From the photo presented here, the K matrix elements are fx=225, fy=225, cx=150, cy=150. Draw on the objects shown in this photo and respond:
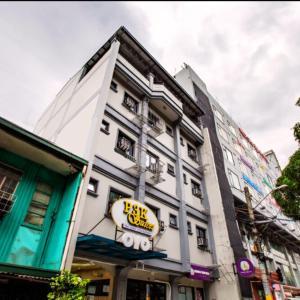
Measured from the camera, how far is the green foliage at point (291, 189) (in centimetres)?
1697

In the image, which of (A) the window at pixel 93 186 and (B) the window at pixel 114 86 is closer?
(A) the window at pixel 93 186

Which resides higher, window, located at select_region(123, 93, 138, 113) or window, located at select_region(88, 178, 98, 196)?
window, located at select_region(123, 93, 138, 113)

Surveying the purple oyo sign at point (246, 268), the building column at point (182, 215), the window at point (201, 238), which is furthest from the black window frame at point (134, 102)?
the purple oyo sign at point (246, 268)

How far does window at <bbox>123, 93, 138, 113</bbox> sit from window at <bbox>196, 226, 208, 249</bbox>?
10.4 meters

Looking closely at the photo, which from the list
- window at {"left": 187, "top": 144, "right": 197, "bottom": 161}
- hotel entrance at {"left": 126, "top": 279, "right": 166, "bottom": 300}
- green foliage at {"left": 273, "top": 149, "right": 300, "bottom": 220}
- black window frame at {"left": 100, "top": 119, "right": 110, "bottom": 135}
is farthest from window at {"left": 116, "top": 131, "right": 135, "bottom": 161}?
green foliage at {"left": 273, "top": 149, "right": 300, "bottom": 220}

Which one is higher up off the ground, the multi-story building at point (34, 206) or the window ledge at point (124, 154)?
the window ledge at point (124, 154)

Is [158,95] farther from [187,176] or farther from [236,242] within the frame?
[236,242]

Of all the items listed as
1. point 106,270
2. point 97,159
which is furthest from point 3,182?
point 106,270

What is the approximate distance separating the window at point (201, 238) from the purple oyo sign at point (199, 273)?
1.66m

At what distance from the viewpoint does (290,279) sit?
28953mm

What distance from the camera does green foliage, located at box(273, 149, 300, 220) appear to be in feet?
55.7

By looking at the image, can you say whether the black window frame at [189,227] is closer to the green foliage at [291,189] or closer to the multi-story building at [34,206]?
the green foliage at [291,189]

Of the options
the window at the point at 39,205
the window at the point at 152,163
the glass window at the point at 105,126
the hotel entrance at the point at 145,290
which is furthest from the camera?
the window at the point at 152,163

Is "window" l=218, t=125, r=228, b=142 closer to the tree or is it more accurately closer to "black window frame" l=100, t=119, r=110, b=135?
the tree
